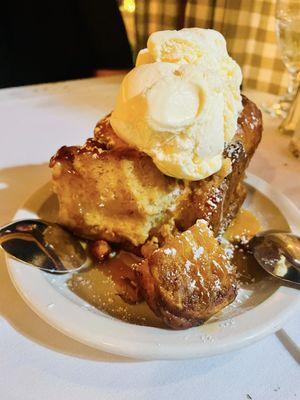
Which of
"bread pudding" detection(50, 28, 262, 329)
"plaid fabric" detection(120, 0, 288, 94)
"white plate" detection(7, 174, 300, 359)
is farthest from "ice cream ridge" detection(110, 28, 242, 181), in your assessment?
"plaid fabric" detection(120, 0, 288, 94)

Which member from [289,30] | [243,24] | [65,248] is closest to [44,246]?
[65,248]

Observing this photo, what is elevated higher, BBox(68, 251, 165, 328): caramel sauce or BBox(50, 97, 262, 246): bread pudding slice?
BBox(50, 97, 262, 246): bread pudding slice

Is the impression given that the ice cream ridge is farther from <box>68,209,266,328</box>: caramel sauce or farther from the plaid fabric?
the plaid fabric

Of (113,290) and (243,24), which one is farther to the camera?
(243,24)

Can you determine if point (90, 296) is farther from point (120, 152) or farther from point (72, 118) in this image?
point (72, 118)

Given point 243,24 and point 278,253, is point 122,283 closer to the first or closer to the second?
point 278,253
